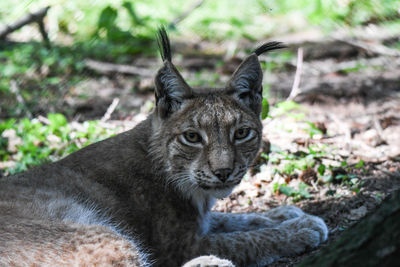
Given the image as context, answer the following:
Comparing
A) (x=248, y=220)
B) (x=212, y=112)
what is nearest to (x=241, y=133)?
(x=212, y=112)

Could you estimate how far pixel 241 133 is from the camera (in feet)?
12.4

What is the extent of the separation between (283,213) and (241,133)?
3.05ft

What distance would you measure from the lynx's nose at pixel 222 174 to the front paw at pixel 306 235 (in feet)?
2.59

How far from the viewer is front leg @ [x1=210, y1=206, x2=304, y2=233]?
4.16 meters

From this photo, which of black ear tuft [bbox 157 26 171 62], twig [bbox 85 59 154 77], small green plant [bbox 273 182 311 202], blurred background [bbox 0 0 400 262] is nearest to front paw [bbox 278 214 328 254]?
blurred background [bbox 0 0 400 262]

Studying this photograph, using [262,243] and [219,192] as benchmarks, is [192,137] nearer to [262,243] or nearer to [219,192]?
[219,192]

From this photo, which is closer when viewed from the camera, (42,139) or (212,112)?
→ (212,112)

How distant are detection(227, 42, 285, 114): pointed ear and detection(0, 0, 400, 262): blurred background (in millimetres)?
432

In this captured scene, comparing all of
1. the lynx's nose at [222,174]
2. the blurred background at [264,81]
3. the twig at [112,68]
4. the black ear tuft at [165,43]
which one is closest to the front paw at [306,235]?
the blurred background at [264,81]

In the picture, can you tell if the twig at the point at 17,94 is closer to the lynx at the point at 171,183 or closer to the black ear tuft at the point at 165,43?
the lynx at the point at 171,183

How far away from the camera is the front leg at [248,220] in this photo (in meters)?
4.16

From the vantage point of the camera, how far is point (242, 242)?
367 centimetres

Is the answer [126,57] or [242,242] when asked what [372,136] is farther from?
[126,57]

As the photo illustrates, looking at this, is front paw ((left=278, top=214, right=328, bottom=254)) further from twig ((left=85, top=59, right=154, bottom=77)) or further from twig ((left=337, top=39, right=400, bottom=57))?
twig ((left=85, top=59, right=154, bottom=77))
